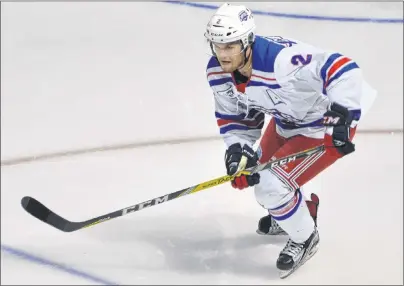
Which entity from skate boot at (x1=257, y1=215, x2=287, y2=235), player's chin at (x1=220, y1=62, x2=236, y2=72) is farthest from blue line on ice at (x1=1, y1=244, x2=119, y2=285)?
player's chin at (x1=220, y1=62, x2=236, y2=72)

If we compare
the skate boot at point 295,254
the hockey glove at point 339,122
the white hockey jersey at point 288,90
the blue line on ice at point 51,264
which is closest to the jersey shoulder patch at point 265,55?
the white hockey jersey at point 288,90

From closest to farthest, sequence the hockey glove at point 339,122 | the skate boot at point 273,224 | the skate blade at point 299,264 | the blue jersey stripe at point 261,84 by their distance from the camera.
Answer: the hockey glove at point 339,122
the blue jersey stripe at point 261,84
the skate blade at point 299,264
the skate boot at point 273,224

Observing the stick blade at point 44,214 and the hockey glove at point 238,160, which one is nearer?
the hockey glove at point 238,160

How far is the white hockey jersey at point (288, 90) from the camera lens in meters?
2.21

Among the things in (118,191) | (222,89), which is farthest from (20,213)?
(222,89)

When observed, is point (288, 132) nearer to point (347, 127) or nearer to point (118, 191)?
point (347, 127)

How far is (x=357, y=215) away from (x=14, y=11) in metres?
1.87

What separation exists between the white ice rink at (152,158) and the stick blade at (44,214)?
9 cm

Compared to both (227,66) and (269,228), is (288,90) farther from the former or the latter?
(269,228)

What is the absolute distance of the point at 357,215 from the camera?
282 centimetres

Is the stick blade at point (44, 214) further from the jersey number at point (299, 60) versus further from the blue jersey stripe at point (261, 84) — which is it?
the jersey number at point (299, 60)

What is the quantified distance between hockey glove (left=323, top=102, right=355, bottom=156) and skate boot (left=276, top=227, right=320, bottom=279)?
471 mm

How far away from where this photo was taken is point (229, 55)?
7.21 ft

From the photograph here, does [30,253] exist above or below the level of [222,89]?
below
